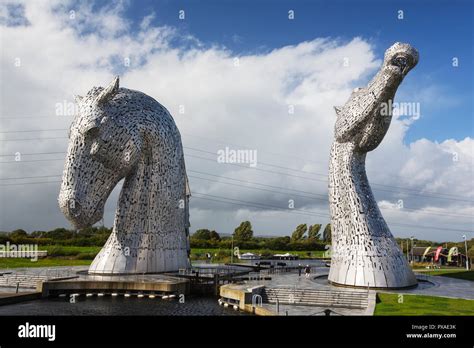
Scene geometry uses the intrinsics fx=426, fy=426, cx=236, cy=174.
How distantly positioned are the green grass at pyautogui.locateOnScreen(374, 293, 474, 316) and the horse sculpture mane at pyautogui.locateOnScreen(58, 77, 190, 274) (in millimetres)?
11910

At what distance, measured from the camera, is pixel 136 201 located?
22.8m

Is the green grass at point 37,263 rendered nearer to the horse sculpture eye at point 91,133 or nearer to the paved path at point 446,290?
the horse sculpture eye at point 91,133

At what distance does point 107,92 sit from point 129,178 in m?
4.80

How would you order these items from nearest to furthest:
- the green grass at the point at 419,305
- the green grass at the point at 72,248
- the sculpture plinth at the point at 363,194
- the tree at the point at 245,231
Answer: the green grass at the point at 419,305
the sculpture plinth at the point at 363,194
the green grass at the point at 72,248
the tree at the point at 245,231

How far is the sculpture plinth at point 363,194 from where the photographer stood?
55.8 ft

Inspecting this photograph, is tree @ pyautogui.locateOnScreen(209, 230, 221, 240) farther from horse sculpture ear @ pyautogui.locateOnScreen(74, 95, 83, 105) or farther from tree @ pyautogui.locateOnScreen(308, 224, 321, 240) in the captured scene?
horse sculpture ear @ pyautogui.locateOnScreen(74, 95, 83, 105)

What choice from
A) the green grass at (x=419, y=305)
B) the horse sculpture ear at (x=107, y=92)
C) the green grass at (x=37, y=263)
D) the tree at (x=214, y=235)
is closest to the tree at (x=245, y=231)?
the tree at (x=214, y=235)

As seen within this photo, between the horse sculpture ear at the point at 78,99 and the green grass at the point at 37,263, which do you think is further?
the green grass at the point at 37,263

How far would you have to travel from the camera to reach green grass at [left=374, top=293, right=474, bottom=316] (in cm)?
1302

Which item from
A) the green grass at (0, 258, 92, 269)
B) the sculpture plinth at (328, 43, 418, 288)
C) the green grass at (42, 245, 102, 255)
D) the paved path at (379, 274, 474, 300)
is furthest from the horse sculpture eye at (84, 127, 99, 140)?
the green grass at (42, 245, 102, 255)

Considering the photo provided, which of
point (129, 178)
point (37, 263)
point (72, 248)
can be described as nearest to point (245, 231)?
point (72, 248)
